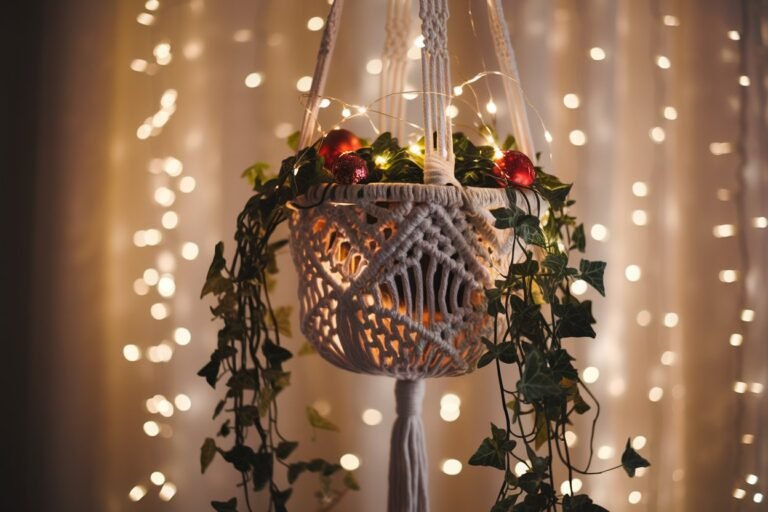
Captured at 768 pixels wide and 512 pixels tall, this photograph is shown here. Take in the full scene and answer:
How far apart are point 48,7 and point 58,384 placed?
67 centimetres

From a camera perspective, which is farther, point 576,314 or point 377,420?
point 377,420

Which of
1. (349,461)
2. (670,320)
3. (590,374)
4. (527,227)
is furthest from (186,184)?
(670,320)

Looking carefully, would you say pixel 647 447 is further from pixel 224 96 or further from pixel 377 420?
pixel 224 96

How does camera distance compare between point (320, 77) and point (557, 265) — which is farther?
point (320, 77)

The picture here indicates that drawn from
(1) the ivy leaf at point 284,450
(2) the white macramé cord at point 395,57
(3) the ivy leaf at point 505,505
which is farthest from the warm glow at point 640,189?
(1) the ivy leaf at point 284,450

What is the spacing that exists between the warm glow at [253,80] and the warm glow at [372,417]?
0.67m

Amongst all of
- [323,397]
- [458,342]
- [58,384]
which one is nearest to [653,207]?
[458,342]

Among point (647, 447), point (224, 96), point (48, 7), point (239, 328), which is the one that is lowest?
point (647, 447)

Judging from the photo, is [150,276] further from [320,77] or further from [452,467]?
[452,467]

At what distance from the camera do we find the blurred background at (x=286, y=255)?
1137 millimetres

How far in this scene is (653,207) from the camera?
1.20 m

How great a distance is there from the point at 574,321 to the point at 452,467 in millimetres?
542

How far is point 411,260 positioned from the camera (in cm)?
75

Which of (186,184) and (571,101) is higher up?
(571,101)
